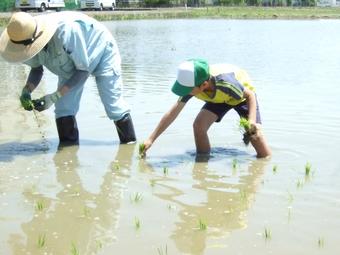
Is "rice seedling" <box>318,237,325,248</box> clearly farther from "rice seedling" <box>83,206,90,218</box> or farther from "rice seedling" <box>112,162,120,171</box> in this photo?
"rice seedling" <box>112,162,120,171</box>

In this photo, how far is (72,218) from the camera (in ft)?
12.5

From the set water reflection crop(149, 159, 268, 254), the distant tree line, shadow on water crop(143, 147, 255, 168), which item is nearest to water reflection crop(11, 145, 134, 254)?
water reflection crop(149, 159, 268, 254)

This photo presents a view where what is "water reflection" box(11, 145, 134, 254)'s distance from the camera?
3.37 metres

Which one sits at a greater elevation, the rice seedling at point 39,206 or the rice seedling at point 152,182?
the rice seedling at point 39,206

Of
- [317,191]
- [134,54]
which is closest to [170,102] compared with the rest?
[317,191]

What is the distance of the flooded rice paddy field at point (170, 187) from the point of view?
3418 mm

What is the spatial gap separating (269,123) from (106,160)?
2.40 meters

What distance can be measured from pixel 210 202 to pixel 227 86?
128 cm

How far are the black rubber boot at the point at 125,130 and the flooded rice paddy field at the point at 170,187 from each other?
0.14m

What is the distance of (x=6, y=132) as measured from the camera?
6527 millimetres

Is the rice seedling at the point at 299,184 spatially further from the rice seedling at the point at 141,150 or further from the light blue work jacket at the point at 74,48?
the light blue work jacket at the point at 74,48

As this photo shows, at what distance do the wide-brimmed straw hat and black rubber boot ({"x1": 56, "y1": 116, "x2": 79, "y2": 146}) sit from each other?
40.8 inches

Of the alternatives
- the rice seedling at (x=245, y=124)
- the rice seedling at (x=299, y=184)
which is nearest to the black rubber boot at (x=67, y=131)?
the rice seedling at (x=245, y=124)

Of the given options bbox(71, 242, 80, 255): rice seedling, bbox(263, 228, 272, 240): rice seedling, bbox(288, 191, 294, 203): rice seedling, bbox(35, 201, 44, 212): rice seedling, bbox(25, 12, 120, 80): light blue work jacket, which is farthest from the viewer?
bbox(25, 12, 120, 80): light blue work jacket
